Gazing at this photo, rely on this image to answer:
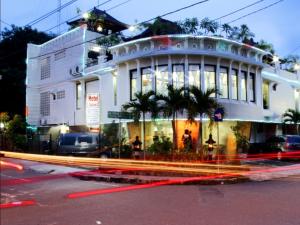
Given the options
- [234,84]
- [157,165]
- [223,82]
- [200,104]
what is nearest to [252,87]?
[234,84]

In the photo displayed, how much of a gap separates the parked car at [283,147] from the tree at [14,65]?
93.5ft

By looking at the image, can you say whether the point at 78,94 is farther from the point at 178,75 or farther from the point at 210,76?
the point at 210,76

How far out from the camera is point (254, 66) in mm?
30234

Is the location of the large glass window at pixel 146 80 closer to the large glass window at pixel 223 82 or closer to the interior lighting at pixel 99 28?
the large glass window at pixel 223 82

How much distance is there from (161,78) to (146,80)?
3.83 ft

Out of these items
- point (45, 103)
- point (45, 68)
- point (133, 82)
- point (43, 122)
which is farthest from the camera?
point (45, 68)

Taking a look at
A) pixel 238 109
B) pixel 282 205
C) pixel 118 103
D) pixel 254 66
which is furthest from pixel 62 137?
pixel 282 205

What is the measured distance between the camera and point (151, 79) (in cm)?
2753

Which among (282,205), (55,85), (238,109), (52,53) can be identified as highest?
(52,53)

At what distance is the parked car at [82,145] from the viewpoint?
78.9ft

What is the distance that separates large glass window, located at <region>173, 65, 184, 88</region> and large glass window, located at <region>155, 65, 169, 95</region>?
50cm

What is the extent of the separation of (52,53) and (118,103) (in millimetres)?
11351

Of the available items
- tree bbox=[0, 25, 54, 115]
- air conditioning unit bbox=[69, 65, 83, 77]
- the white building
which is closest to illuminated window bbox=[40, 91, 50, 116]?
the white building

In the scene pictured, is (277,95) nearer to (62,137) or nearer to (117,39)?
(117,39)
